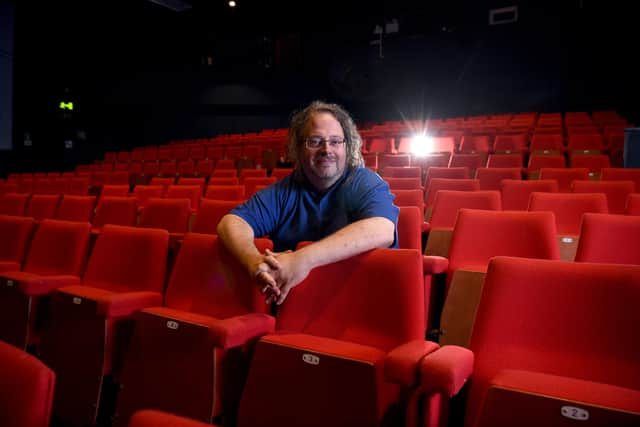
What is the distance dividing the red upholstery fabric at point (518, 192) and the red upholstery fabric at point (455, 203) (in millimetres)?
Result: 205

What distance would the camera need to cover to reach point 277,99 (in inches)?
244

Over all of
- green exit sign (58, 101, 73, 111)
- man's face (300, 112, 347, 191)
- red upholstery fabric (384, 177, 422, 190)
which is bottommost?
red upholstery fabric (384, 177, 422, 190)

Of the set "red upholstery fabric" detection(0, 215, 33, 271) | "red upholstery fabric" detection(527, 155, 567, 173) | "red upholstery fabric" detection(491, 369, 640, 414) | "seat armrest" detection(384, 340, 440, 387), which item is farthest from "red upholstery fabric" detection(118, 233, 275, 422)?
"red upholstery fabric" detection(527, 155, 567, 173)

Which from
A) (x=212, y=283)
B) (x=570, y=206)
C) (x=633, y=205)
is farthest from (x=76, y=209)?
(x=633, y=205)

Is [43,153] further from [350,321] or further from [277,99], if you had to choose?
[350,321]

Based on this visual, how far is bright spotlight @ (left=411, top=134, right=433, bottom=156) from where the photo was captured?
10.1 feet

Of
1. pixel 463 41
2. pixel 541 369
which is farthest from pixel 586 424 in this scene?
pixel 463 41

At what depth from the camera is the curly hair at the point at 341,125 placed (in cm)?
83

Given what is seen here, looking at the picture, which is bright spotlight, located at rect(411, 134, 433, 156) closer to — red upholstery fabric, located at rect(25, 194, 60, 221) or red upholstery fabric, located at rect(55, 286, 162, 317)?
red upholstery fabric, located at rect(25, 194, 60, 221)

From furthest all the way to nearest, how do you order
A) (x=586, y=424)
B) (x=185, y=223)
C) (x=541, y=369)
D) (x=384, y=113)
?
1. (x=384, y=113)
2. (x=185, y=223)
3. (x=541, y=369)
4. (x=586, y=424)

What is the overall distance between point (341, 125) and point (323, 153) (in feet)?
0.25

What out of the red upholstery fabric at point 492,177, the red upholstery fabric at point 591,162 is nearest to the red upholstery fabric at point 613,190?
the red upholstery fabric at point 492,177

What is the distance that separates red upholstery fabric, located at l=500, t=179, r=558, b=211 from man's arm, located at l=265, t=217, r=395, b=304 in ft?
3.34

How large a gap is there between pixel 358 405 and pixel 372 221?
0.84 ft
